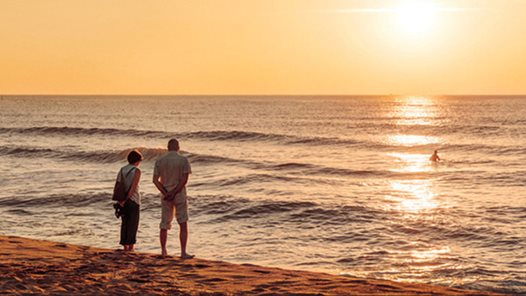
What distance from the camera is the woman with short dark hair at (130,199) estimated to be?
11555 mm

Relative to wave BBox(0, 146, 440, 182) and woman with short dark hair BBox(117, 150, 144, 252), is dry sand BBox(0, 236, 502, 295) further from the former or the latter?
wave BBox(0, 146, 440, 182)

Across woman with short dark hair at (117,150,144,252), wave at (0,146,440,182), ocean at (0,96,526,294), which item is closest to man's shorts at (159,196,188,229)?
woman with short dark hair at (117,150,144,252)

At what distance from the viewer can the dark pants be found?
1174 centimetres

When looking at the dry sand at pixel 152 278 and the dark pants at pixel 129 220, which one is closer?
the dry sand at pixel 152 278

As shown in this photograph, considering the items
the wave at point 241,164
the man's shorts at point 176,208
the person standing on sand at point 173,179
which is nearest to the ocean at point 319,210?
the wave at point 241,164

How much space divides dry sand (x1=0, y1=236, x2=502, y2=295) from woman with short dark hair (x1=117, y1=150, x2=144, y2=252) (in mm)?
330

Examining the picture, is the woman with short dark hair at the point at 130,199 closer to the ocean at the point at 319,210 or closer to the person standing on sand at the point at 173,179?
the person standing on sand at the point at 173,179

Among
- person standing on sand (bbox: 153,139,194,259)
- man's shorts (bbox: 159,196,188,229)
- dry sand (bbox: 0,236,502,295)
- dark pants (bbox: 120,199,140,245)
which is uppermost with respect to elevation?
person standing on sand (bbox: 153,139,194,259)

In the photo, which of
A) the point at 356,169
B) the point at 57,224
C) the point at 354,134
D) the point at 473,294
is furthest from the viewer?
the point at 354,134

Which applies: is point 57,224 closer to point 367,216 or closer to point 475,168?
point 367,216

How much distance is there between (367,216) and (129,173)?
365 inches

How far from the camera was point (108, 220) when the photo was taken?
18.8 metres

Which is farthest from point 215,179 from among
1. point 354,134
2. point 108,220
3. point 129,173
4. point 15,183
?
point 354,134

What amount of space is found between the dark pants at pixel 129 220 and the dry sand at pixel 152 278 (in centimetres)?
29
